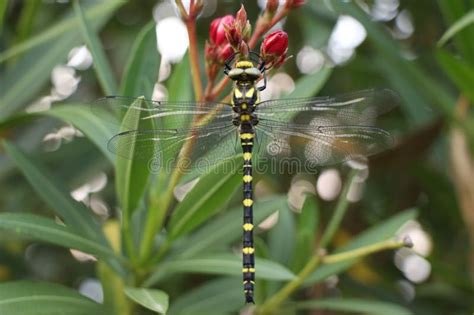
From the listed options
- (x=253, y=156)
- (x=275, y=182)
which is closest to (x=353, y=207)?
(x=275, y=182)

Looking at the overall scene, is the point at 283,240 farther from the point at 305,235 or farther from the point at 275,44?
the point at 275,44

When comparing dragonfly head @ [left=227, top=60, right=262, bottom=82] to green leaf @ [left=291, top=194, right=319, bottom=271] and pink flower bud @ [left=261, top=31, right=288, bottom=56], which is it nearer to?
pink flower bud @ [left=261, top=31, right=288, bottom=56]

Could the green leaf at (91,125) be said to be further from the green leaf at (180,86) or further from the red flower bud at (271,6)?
the red flower bud at (271,6)

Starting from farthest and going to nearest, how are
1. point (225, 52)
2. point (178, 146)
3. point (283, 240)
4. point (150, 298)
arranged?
point (283, 240) → point (178, 146) → point (225, 52) → point (150, 298)

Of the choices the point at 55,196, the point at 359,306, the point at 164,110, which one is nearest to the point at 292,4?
the point at 164,110

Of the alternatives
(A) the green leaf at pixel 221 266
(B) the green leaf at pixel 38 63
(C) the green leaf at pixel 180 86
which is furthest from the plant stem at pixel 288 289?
(B) the green leaf at pixel 38 63

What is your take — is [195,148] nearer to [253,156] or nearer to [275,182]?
[253,156]
